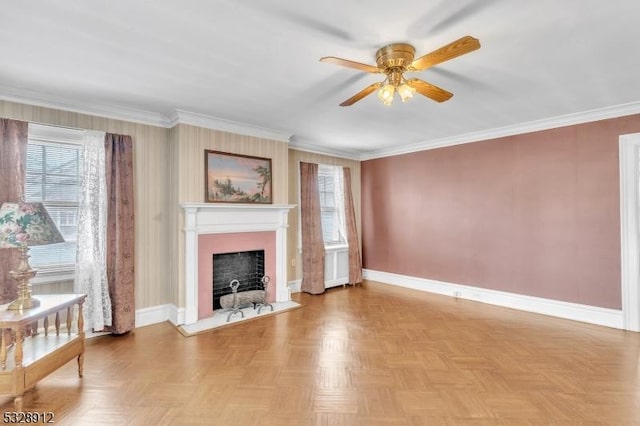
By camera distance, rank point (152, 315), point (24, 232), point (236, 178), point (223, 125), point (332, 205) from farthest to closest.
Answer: point (332, 205) → point (236, 178) → point (223, 125) → point (152, 315) → point (24, 232)

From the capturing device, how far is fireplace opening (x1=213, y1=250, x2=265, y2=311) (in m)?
4.18

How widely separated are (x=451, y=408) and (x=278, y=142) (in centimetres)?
383

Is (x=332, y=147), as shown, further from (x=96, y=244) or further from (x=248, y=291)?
(x=96, y=244)

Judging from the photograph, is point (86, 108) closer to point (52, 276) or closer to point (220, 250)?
point (52, 276)

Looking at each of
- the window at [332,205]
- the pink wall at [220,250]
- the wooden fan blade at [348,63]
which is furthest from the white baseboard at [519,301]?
the wooden fan blade at [348,63]

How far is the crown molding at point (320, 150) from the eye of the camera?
5.22 m

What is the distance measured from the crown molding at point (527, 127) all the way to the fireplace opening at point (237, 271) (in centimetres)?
326

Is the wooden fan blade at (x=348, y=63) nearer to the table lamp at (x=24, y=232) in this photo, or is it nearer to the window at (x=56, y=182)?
the table lamp at (x=24, y=232)

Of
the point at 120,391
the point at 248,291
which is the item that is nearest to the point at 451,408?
the point at 120,391

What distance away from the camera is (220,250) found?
13.3 ft

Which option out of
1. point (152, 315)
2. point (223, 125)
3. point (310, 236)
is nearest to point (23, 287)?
point (152, 315)

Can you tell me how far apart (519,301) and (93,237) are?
552 cm

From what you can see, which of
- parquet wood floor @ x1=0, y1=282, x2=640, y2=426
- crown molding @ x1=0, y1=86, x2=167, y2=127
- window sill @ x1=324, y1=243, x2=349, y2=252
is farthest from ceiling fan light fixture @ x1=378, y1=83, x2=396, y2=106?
window sill @ x1=324, y1=243, x2=349, y2=252

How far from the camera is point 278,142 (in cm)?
465
